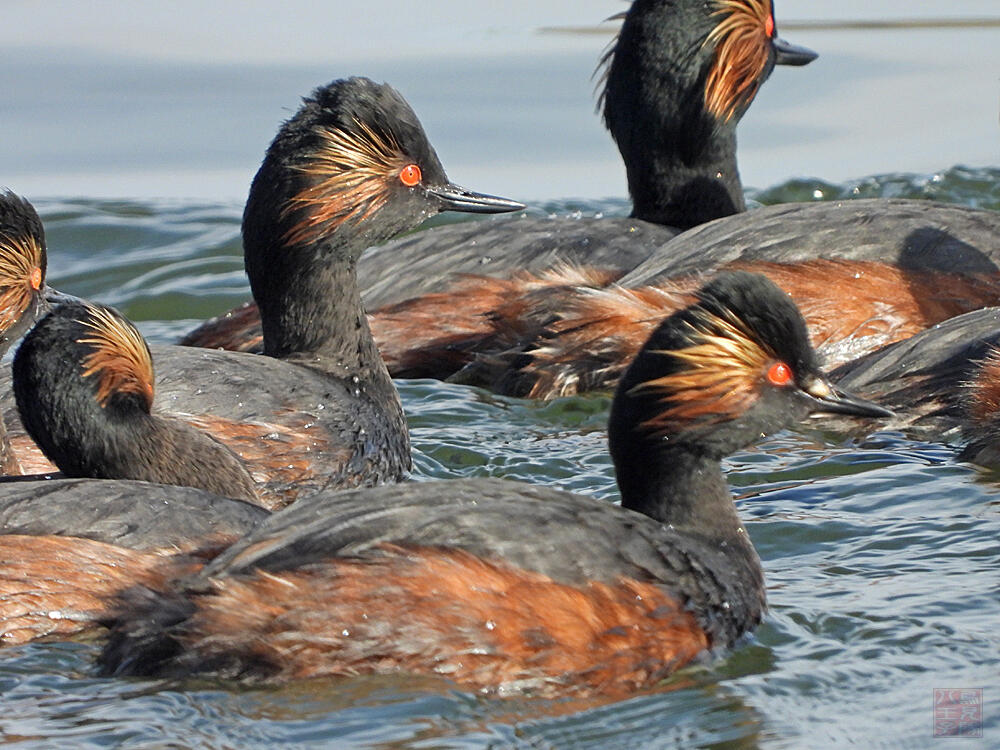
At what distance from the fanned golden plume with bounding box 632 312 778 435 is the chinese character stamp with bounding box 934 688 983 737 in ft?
4.07

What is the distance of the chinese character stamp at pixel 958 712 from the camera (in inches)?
222

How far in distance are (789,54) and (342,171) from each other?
4.01 meters

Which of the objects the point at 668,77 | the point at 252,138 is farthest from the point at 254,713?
the point at 252,138

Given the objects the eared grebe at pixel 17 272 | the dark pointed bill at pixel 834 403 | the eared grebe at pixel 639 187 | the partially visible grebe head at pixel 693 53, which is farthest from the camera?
the partially visible grebe head at pixel 693 53

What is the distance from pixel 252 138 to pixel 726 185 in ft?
16.7

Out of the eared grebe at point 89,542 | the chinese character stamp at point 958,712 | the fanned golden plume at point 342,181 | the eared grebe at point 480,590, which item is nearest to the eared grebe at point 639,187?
the fanned golden plume at point 342,181

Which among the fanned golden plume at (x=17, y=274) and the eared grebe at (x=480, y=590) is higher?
the fanned golden plume at (x=17, y=274)

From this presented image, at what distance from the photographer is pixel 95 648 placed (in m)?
6.21

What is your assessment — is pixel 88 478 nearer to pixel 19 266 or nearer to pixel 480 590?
pixel 19 266

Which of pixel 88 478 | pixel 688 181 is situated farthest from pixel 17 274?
pixel 688 181

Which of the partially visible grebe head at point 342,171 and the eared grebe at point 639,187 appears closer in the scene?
the partially visible grebe head at point 342,171

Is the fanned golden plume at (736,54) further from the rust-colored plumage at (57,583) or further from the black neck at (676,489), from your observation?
the rust-colored plumage at (57,583)

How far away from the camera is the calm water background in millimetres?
5660

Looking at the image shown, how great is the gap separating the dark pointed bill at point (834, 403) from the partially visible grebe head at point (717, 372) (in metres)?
0.11
